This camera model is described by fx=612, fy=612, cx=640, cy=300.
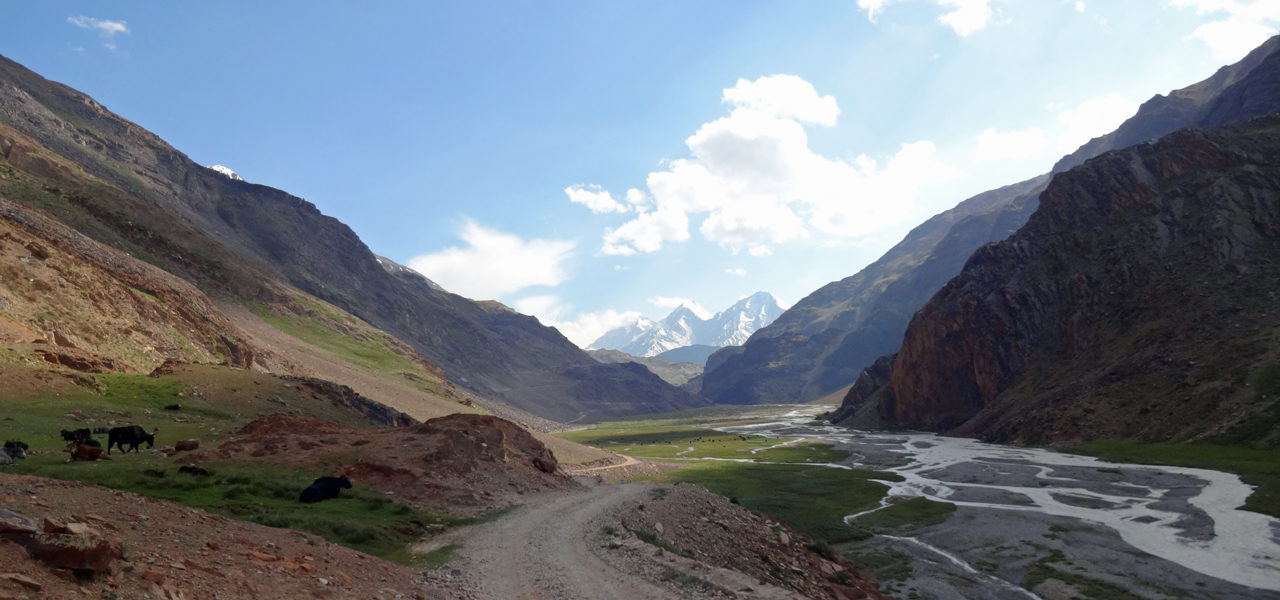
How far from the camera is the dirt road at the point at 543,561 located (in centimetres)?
1656

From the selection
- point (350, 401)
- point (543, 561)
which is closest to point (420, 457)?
point (543, 561)

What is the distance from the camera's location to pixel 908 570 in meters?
35.6

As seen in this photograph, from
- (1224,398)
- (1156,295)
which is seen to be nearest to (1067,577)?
(1224,398)

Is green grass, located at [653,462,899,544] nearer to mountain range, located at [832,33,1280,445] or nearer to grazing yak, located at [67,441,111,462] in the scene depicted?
grazing yak, located at [67,441,111,462]

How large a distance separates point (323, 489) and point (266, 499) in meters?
2.30

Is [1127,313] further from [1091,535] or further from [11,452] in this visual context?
[11,452]

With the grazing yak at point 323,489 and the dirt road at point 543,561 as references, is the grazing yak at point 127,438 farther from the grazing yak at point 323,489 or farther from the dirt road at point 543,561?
the dirt road at point 543,561

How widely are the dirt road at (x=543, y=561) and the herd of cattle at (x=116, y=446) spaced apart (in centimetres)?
636

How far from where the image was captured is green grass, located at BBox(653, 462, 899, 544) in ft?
156

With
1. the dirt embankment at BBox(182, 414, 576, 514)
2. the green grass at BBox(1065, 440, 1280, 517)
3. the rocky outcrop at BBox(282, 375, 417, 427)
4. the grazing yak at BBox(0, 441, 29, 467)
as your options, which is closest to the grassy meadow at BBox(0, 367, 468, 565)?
the grazing yak at BBox(0, 441, 29, 467)

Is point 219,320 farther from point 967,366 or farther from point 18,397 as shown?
point 967,366

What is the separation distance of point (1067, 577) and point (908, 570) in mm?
7945

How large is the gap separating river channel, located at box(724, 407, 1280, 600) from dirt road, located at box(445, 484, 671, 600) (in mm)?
19360

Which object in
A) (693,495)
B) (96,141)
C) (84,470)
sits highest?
(96,141)
